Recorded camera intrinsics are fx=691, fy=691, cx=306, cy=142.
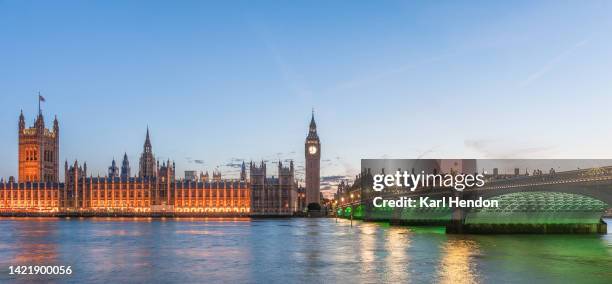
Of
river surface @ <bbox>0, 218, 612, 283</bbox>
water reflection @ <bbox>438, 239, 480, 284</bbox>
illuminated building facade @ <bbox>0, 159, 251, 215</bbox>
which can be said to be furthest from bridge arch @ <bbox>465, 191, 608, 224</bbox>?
illuminated building facade @ <bbox>0, 159, 251, 215</bbox>

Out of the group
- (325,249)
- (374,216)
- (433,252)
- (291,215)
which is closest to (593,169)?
(433,252)

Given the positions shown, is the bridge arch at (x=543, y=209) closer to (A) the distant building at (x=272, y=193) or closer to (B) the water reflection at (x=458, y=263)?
(B) the water reflection at (x=458, y=263)

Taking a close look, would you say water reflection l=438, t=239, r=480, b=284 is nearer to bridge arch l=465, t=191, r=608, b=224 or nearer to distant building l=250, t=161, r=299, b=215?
bridge arch l=465, t=191, r=608, b=224

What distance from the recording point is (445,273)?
3325 centimetres

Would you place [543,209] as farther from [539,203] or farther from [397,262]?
[397,262]

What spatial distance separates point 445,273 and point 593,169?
25937 mm

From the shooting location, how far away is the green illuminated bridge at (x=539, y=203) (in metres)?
55.3

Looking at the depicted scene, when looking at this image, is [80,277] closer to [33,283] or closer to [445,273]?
[33,283]

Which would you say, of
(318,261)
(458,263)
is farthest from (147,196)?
(458,263)

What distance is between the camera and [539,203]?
77.6 meters

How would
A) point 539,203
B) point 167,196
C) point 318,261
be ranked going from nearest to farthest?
point 318,261
point 539,203
point 167,196

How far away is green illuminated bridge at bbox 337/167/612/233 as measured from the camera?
2178 inches

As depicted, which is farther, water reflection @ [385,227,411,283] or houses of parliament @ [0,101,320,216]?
houses of parliament @ [0,101,320,216]

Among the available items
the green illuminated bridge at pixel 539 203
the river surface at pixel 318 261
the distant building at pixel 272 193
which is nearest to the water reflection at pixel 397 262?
the river surface at pixel 318 261
